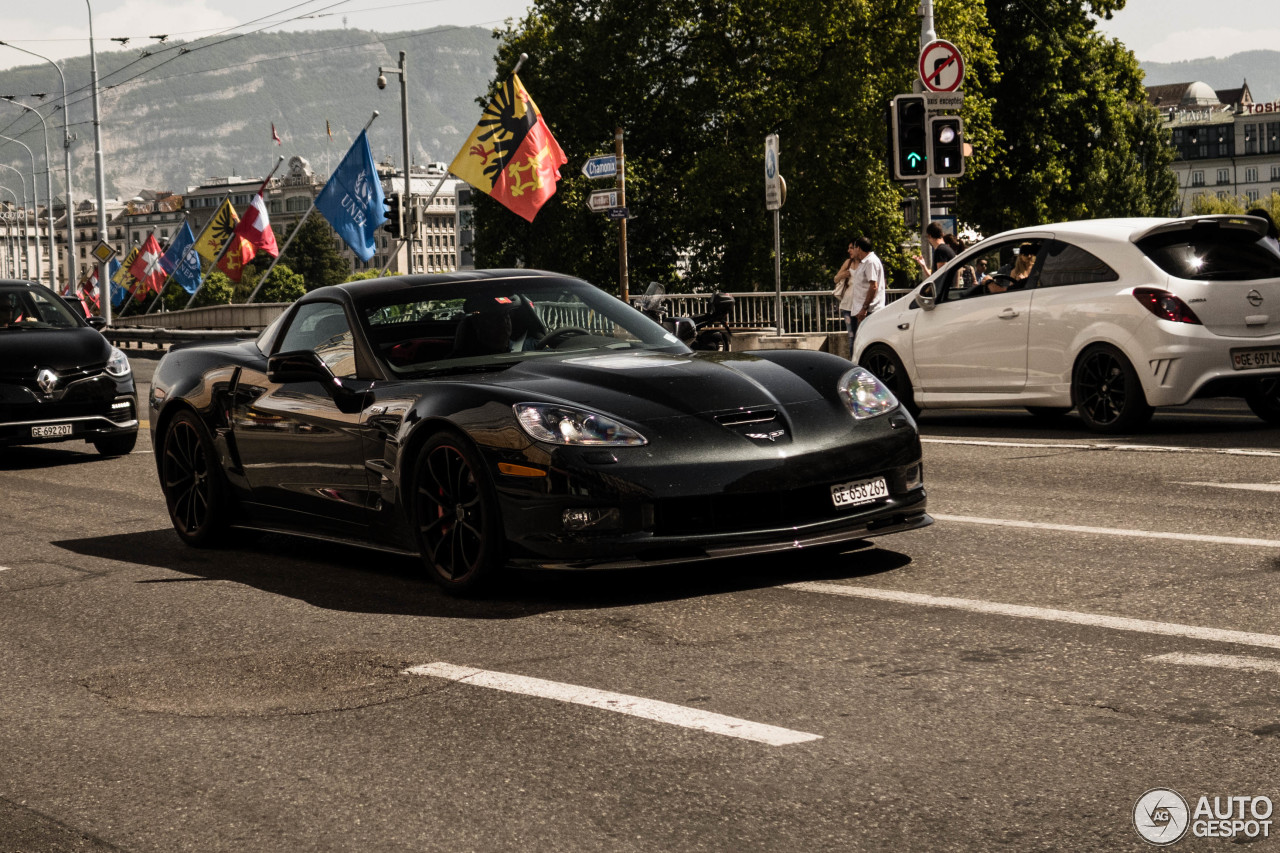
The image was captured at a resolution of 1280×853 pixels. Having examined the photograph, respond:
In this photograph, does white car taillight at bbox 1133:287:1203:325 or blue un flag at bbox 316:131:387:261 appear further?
blue un flag at bbox 316:131:387:261

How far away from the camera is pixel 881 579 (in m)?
6.81

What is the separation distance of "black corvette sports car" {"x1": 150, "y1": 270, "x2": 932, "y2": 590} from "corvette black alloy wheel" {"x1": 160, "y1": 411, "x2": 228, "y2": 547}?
0.35 feet

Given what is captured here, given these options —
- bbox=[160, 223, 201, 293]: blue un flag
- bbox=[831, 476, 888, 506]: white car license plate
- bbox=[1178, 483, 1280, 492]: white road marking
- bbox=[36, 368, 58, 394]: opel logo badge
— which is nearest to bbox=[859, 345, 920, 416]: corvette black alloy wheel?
bbox=[1178, 483, 1280, 492]: white road marking

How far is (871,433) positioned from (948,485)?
3354mm

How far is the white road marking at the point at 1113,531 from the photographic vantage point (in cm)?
741

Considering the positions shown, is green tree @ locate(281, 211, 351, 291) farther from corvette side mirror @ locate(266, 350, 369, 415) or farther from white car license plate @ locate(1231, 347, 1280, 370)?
corvette side mirror @ locate(266, 350, 369, 415)

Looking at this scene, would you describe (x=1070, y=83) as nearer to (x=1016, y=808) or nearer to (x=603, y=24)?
(x=603, y=24)

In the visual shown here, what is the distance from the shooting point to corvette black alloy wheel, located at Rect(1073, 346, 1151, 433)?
1244 centimetres

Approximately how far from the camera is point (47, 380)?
1438 centimetres

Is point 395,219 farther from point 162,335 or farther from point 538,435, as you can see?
point 538,435

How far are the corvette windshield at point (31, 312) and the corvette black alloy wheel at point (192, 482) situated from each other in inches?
256

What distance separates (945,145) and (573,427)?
1421 cm

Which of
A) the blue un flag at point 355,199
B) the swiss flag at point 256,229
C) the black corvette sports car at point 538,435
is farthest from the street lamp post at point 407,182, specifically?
the black corvette sports car at point 538,435

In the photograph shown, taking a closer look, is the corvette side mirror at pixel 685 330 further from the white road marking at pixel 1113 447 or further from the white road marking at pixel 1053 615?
the white road marking at pixel 1113 447
